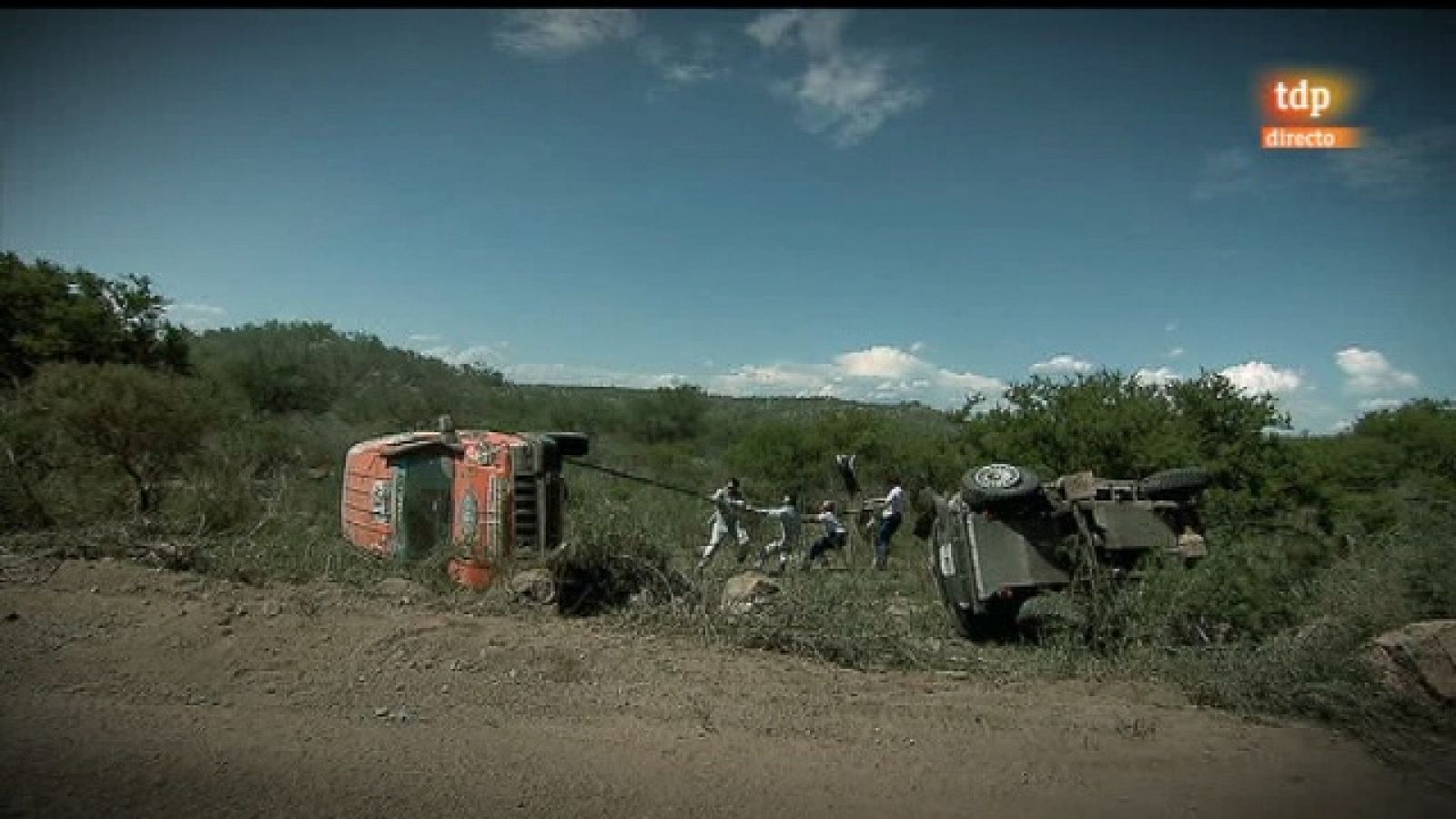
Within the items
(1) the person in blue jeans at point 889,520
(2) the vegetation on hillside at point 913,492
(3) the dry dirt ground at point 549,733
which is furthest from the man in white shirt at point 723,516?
(3) the dry dirt ground at point 549,733

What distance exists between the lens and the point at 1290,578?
21.5ft

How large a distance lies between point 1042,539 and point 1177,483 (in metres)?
1.48

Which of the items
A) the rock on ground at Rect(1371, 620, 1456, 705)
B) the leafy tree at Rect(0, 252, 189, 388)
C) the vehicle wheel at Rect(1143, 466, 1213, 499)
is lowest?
the rock on ground at Rect(1371, 620, 1456, 705)

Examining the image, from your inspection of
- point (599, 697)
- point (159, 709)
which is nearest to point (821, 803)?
point (599, 697)

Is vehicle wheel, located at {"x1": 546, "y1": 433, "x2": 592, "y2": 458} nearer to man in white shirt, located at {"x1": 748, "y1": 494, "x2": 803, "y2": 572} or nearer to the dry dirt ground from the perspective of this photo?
the dry dirt ground

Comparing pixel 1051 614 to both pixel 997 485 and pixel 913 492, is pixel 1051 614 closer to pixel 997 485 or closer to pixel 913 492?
pixel 997 485

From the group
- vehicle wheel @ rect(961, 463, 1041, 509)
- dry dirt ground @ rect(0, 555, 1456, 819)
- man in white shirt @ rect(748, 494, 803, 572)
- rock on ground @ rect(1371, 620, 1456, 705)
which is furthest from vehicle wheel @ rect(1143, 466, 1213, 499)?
man in white shirt @ rect(748, 494, 803, 572)

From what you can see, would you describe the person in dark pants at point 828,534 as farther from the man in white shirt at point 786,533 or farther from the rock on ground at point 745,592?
the rock on ground at point 745,592

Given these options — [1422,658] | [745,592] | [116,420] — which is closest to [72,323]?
[116,420]

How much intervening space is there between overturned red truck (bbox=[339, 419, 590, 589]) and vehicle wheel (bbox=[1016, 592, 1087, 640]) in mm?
4150

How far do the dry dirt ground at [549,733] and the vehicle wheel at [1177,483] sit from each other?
101 inches

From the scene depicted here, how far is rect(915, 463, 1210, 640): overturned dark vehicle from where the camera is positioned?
6.77 m

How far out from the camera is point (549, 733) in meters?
4.55

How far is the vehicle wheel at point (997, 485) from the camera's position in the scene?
695 cm
